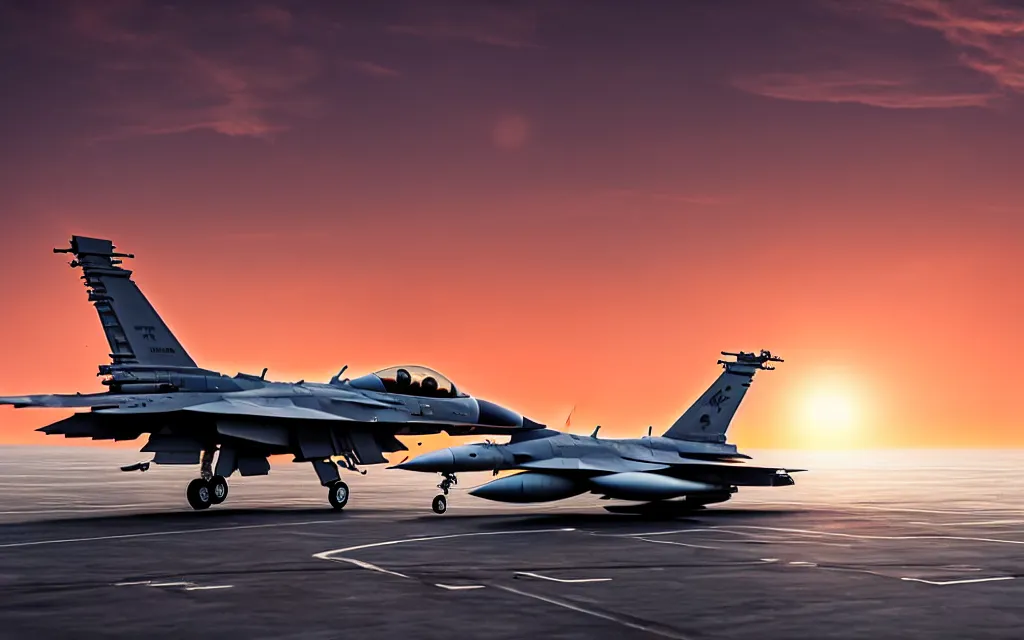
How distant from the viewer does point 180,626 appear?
33.6 feet

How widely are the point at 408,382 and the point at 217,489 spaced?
566cm

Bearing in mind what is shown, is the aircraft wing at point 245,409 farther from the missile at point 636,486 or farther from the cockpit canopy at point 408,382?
the missile at point 636,486

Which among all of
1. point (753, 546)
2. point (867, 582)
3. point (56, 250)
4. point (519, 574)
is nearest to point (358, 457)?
point (56, 250)

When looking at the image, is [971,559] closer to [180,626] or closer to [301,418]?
[180,626]

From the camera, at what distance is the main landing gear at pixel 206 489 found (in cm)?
2667

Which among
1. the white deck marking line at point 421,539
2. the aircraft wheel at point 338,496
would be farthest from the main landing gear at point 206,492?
the white deck marking line at point 421,539

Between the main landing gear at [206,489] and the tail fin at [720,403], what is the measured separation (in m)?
12.6

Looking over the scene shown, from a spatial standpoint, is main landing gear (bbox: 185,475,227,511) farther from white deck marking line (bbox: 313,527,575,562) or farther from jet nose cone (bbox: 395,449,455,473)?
white deck marking line (bbox: 313,527,575,562)

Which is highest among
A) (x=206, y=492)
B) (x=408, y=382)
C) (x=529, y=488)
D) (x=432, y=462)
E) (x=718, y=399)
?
(x=718, y=399)

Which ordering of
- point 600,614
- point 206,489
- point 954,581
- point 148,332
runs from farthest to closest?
point 148,332 → point 206,489 → point 954,581 → point 600,614

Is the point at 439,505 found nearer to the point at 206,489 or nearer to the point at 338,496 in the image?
the point at 338,496

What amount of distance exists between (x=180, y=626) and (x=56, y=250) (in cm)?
1952

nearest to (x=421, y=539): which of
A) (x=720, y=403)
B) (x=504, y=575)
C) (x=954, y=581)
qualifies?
(x=504, y=575)

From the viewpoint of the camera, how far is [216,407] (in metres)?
25.3
